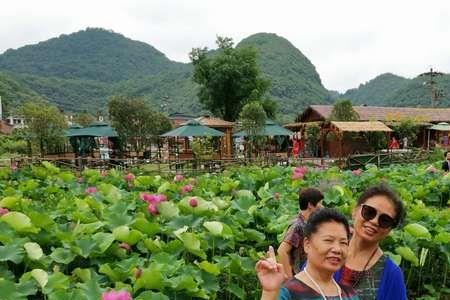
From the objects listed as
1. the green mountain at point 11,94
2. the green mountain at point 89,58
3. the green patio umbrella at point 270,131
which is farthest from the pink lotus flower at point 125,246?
the green mountain at point 89,58

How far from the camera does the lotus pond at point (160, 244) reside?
7.66 feet

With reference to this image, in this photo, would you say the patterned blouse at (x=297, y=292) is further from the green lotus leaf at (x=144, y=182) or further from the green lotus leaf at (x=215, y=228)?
the green lotus leaf at (x=144, y=182)

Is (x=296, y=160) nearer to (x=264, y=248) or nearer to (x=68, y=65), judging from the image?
(x=264, y=248)

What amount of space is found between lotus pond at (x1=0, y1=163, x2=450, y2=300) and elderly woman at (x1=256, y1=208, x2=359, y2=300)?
0.73m

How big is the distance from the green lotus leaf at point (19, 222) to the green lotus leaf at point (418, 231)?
2593mm

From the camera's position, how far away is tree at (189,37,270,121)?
1067 inches

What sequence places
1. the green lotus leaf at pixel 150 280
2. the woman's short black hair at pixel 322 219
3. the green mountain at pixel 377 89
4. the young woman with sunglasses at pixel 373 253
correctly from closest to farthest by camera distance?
A: the woman's short black hair at pixel 322 219 → the young woman with sunglasses at pixel 373 253 → the green lotus leaf at pixel 150 280 → the green mountain at pixel 377 89

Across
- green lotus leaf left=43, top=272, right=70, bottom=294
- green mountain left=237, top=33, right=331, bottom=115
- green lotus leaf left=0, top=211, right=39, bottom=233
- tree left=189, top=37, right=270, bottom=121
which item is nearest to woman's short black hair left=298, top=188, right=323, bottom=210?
green lotus leaf left=43, top=272, right=70, bottom=294

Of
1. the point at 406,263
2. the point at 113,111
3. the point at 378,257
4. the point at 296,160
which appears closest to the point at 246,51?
the point at 113,111

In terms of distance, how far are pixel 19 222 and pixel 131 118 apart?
15.3 meters

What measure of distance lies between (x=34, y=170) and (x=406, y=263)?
16.4 ft

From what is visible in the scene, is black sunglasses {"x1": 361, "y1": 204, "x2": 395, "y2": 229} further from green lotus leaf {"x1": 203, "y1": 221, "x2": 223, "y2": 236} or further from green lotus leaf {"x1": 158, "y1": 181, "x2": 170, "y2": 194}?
green lotus leaf {"x1": 158, "y1": 181, "x2": 170, "y2": 194}

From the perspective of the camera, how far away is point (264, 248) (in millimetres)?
3768

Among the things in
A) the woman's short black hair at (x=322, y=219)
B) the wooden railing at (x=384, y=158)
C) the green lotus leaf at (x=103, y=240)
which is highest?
the woman's short black hair at (x=322, y=219)
